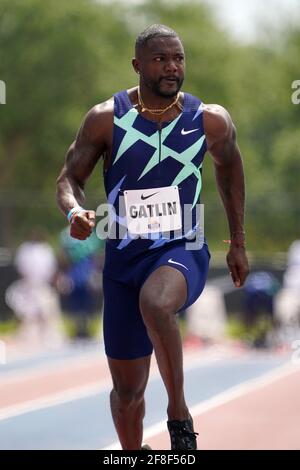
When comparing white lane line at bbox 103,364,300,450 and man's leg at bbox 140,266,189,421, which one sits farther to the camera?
white lane line at bbox 103,364,300,450

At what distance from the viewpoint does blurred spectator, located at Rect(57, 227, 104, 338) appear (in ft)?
61.0

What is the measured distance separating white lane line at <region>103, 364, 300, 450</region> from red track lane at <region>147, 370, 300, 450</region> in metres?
0.09

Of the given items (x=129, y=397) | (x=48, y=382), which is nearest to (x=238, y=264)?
(x=129, y=397)

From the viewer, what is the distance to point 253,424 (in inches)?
371

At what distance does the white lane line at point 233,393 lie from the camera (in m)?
9.12

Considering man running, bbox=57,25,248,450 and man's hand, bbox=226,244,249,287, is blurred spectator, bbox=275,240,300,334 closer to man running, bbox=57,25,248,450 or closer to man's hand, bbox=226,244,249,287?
man's hand, bbox=226,244,249,287

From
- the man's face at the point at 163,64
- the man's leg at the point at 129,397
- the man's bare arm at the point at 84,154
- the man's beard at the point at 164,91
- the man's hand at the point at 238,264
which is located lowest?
the man's leg at the point at 129,397

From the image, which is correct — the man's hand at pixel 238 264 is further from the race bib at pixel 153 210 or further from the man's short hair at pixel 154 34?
the man's short hair at pixel 154 34

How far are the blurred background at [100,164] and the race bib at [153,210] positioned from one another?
5299 mm

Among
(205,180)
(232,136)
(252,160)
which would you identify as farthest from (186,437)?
(252,160)

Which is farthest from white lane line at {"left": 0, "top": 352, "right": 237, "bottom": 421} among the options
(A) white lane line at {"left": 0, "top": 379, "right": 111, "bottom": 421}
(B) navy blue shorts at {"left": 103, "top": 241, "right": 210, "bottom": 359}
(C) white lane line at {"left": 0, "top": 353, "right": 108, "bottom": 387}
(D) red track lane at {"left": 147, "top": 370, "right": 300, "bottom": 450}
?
(B) navy blue shorts at {"left": 103, "top": 241, "right": 210, "bottom": 359}

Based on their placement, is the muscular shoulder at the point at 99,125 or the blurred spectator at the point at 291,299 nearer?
the muscular shoulder at the point at 99,125

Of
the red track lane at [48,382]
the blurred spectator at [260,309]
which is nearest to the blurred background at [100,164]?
the blurred spectator at [260,309]

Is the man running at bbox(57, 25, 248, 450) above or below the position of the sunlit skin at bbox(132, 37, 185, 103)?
below
